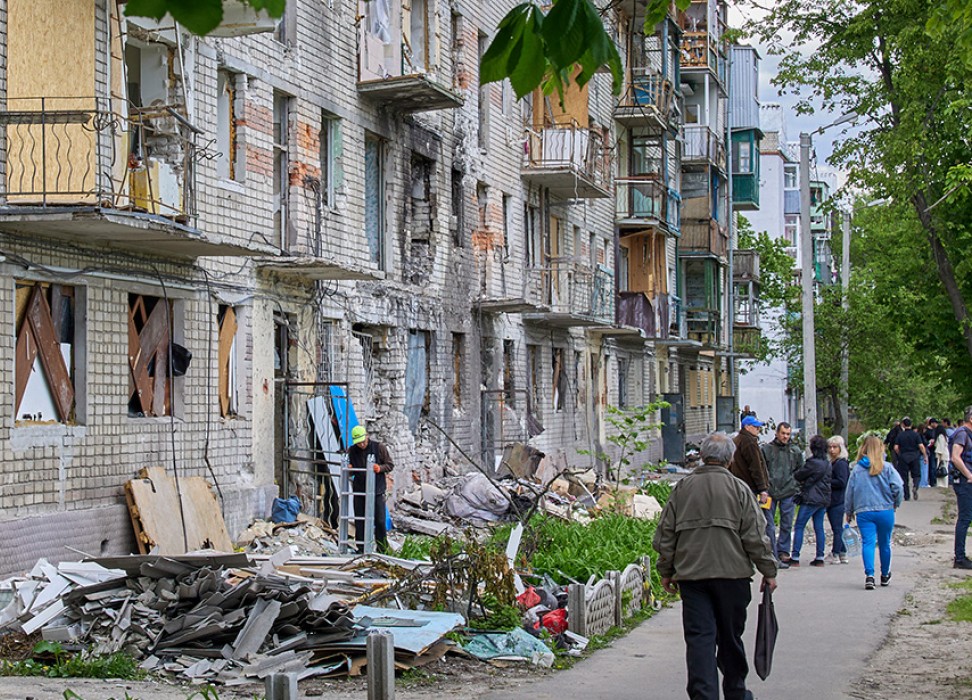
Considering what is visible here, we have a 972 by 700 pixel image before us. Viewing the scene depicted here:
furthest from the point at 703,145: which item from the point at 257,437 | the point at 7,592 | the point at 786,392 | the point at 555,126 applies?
the point at 7,592

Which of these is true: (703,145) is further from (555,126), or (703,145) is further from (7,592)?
(7,592)

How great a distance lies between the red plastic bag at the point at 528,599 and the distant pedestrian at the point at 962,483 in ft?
21.9

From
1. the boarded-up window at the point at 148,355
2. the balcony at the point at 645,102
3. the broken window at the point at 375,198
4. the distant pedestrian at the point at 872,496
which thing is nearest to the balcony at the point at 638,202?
the balcony at the point at 645,102

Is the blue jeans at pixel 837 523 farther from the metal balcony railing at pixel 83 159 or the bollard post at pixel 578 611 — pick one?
the metal balcony railing at pixel 83 159

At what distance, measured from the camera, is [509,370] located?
93.8 ft

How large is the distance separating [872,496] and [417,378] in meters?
10.3

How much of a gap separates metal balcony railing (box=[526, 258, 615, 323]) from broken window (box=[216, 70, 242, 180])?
12202 millimetres

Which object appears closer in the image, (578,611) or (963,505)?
(578,611)

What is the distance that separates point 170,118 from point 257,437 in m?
4.57

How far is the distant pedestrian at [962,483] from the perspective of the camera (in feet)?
53.4

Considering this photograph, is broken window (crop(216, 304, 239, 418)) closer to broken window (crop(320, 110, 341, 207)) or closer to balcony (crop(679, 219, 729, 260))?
broken window (crop(320, 110, 341, 207))

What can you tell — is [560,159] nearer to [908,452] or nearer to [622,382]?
[908,452]

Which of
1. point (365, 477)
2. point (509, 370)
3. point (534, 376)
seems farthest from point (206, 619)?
point (534, 376)

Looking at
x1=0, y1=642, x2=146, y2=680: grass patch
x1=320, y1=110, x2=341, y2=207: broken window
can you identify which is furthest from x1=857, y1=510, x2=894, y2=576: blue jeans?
x1=320, y1=110, x2=341, y2=207: broken window
